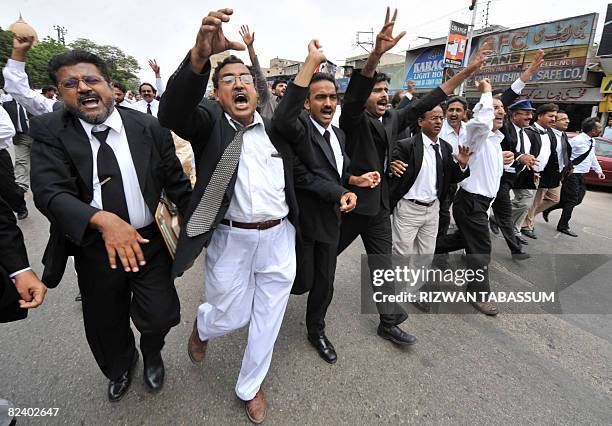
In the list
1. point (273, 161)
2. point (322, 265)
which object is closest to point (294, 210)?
point (273, 161)

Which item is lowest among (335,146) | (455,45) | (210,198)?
(210,198)

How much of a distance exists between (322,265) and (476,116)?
1.81 metres

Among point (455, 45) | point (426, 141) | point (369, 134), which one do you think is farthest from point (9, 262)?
point (455, 45)

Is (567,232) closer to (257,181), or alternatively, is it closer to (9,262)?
(257,181)

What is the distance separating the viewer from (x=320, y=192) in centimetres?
219

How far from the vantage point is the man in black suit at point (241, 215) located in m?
1.81

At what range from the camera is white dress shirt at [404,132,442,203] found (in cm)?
299

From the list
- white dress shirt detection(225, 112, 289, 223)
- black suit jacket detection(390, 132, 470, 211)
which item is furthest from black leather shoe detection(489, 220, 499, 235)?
white dress shirt detection(225, 112, 289, 223)

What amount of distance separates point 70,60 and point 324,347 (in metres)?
2.28

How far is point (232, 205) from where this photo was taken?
1.92m

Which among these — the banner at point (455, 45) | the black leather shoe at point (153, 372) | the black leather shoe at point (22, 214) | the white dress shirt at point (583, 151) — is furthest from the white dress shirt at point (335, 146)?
the banner at point (455, 45)

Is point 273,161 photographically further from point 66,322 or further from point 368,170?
point 66,322

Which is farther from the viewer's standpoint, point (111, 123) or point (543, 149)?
point (543, 149)

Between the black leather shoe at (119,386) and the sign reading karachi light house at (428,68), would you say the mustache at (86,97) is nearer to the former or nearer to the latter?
the black leather shoe at (119,386)
